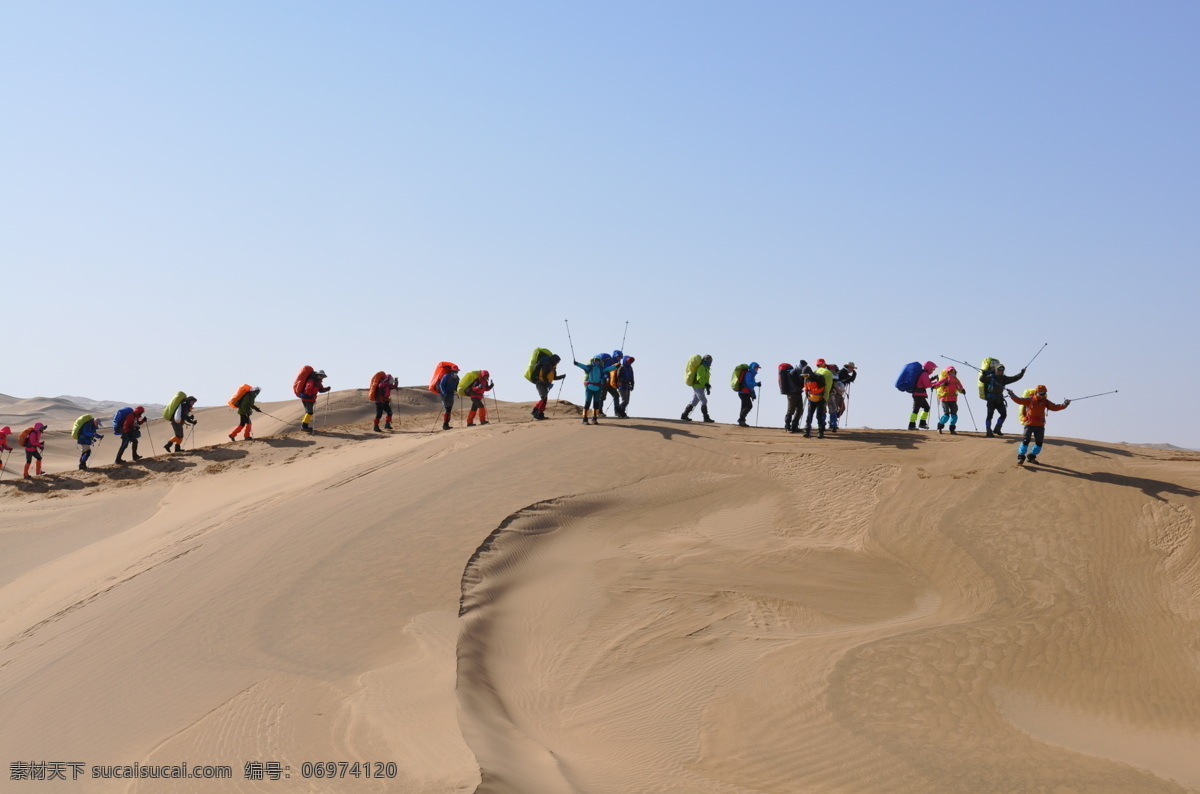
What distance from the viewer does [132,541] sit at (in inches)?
657

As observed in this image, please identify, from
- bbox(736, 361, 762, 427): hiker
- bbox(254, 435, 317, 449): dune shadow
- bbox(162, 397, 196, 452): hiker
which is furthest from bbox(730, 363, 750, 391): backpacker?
bbox(162, 397, 196, 452): hiker

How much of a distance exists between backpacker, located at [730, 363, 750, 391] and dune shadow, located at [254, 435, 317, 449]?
36.8 feet

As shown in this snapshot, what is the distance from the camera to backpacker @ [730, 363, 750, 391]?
65.9 ft

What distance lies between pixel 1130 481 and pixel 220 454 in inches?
832

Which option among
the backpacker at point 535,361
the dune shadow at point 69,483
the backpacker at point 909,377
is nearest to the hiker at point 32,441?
the dune shadow at point 69,483

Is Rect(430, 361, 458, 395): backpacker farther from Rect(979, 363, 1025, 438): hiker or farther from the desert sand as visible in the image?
Rect(979, 363, 1025, 438): hiker

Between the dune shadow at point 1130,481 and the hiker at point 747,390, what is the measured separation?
6.80 metres

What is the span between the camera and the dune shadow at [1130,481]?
13055 mm

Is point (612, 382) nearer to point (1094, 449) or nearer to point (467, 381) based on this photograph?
point (467, 381)

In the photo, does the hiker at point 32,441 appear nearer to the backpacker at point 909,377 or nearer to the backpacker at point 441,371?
the backpacker at point 441,371

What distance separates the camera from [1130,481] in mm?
13617

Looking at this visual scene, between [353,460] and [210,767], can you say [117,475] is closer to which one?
[353,460]

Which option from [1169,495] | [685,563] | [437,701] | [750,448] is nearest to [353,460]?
[750,448]

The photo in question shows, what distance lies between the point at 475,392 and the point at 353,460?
12.4ft
